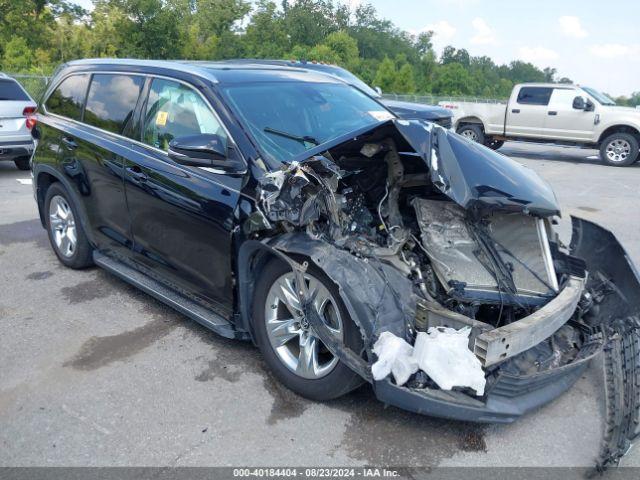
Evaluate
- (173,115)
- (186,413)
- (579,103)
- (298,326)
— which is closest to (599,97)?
(579,103)

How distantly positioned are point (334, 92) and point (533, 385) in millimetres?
2745

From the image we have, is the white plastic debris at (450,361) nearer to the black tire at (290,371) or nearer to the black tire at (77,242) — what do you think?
the black tire at (290,371)

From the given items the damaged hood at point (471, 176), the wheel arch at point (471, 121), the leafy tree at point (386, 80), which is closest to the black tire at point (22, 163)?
the damaged hood at point (471, 176)

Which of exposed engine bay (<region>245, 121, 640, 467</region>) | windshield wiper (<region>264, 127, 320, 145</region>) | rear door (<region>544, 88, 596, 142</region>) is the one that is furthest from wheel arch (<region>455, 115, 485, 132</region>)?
windshield wiper (<region>264, 127, 320, 145</region>)

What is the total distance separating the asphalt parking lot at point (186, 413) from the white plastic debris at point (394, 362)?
0.42 meters

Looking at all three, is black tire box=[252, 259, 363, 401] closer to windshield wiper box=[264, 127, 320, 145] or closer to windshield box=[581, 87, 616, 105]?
windshield wiper box=[264, 127, 320, 145]

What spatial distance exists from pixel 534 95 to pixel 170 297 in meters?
13.5

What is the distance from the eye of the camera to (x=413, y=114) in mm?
10055

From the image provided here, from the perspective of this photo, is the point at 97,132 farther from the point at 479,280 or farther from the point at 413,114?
the point at 413,114

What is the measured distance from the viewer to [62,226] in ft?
17.4

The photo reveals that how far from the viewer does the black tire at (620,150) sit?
13.3 m

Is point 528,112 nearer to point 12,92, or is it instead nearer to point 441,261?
point 12,92

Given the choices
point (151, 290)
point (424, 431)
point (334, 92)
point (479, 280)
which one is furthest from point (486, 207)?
point (151, 290)

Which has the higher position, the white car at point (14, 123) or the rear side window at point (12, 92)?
the rear side window at point (12, 92)
